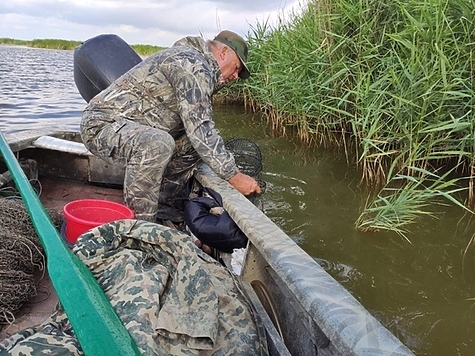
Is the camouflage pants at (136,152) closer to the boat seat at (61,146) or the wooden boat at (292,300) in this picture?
the wooden boat at (292,300)

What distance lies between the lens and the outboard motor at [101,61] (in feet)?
10.7

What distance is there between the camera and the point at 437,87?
324 centimetres

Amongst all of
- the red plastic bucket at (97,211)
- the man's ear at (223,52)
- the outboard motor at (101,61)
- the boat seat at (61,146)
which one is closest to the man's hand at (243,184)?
the red plastic bucket at (97,211)

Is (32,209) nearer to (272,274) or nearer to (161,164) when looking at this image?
(161,164)

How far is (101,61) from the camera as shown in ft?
10.7

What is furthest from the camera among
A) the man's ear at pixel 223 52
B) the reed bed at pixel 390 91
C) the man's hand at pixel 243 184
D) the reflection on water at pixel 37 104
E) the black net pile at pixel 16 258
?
the reflection on water at pixel 37 104

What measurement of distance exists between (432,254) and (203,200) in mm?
1797

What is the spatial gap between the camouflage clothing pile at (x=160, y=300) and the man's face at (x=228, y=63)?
4.35 ft

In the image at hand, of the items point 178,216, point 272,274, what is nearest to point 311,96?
point 178,216

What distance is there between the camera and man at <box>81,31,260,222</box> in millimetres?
2275

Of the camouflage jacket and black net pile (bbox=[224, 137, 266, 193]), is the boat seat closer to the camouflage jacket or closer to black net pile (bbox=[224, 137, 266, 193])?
the camouflage jacket

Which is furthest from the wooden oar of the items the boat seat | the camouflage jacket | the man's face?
the boat seat

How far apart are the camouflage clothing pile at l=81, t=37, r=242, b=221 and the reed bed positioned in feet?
4.46

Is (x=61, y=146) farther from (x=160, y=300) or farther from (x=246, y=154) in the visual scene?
(x=160, y=300)
